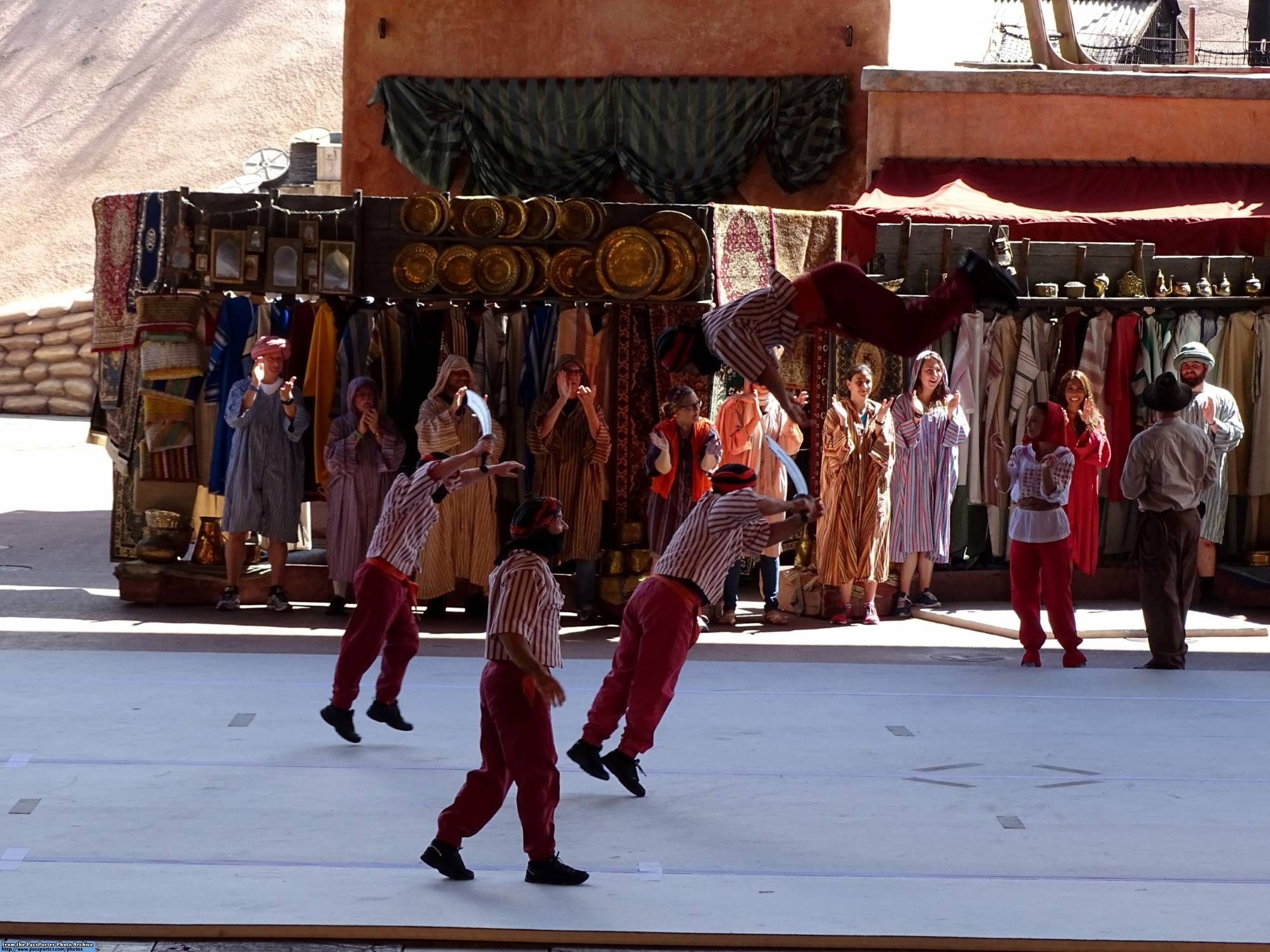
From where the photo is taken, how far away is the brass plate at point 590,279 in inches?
397

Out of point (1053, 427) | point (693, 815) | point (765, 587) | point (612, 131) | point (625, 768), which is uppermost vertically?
point (612, 131)

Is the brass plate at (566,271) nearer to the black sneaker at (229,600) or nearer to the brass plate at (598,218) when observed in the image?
the brass plate at (598,218)

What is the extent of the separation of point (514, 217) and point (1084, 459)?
11.6 feet

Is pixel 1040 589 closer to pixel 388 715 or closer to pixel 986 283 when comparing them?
pixel 986 283

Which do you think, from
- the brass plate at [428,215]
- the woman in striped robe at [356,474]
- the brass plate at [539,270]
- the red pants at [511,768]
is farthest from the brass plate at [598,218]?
the red pants at [511,768]

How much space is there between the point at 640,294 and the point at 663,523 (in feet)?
4.40

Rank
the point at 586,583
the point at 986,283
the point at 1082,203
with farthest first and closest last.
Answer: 1. the point at 1082,203
2. the point at 586,583
3. the point at 986,283

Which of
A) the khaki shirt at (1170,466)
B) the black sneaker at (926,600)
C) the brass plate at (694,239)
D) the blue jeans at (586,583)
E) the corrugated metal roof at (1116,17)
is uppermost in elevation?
the corrugated metal roof at (1116,17)

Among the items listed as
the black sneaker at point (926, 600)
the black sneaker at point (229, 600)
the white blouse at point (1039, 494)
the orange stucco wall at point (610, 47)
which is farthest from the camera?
the orange stucco wall at point (610, 47)

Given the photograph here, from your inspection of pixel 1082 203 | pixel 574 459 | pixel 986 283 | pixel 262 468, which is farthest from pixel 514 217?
pixel 1082 203

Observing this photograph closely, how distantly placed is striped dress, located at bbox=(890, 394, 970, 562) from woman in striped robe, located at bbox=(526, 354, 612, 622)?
6.04 feet

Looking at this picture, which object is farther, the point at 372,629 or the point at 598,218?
the point at 598,218

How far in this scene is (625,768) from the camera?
6293 mm

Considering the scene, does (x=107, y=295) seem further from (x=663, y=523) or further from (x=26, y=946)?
(x=26, y=946)
